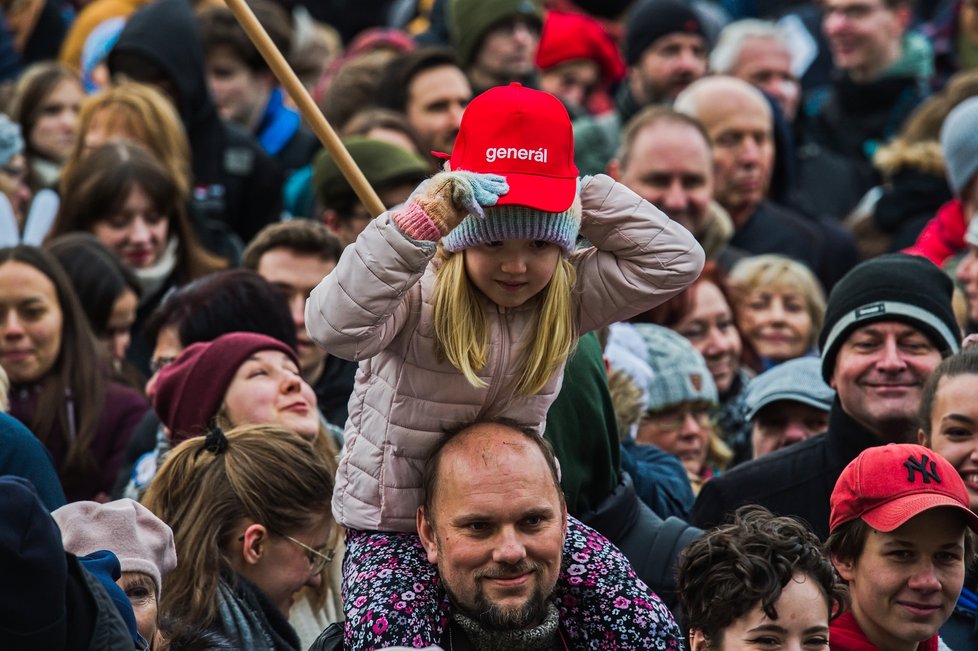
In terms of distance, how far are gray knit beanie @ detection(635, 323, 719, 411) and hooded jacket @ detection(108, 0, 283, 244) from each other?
2.93 m

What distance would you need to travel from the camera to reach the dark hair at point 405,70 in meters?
10.5

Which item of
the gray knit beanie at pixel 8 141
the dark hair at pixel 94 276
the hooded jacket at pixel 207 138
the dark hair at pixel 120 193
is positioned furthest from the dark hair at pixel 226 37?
the dark hair at pixel 94 276

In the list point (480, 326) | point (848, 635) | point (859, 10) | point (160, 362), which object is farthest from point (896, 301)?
point (859, 10)

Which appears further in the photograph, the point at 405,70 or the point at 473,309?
the point at 405,70

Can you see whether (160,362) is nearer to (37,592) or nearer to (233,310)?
(233,310)

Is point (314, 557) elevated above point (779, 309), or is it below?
below

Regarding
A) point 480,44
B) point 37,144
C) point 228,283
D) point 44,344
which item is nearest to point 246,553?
point 228,283

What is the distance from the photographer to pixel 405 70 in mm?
10516

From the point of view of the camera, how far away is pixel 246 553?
18.6ft

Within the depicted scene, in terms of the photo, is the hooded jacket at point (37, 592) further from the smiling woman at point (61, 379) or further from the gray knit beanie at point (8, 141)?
the gray knit beanie at point (8, 141)

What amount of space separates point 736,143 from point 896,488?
506cm

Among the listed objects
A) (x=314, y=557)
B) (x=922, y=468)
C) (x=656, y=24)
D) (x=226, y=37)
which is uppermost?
(x=656, y=24)

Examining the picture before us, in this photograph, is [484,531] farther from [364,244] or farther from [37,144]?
[37,144]

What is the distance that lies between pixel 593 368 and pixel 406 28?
866cm
